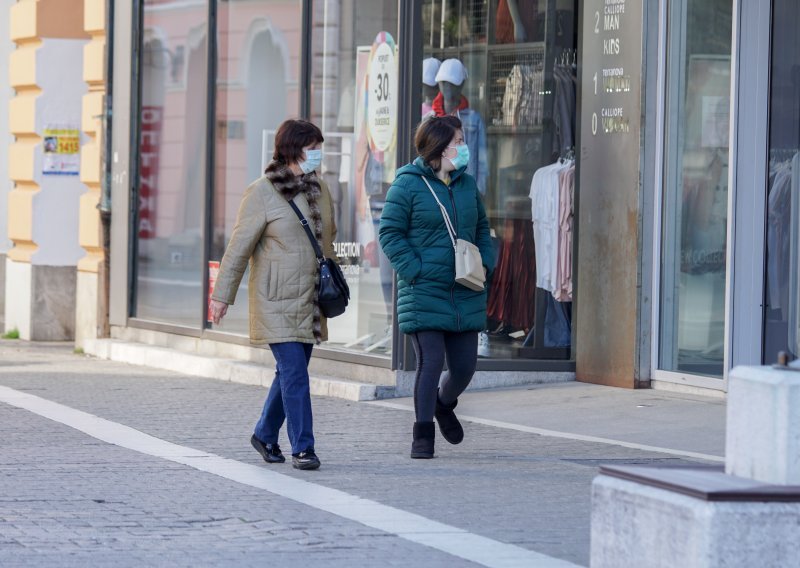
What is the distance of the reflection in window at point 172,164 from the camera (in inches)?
566

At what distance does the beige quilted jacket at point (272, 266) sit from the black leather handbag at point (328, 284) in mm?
30

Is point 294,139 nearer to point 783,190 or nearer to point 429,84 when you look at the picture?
point 429,84

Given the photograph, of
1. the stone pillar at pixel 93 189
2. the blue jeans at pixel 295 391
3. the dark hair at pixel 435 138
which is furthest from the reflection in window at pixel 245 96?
the blue jeans at pixel 295 391

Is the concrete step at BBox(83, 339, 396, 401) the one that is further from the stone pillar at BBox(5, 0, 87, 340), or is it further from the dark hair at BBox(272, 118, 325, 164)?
the dark hair at BBox(272, 118, 325, 164)

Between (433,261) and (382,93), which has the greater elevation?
(382,93)

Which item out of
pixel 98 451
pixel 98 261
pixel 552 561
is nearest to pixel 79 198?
pixel 98 261

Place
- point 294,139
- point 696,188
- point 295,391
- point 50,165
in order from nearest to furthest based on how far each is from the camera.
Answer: point 295,391 → point 294,139 → point 696,188 → point 50,165

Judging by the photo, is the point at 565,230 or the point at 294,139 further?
the point at 565,230

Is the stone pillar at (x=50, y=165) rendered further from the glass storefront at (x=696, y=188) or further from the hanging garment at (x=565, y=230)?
the glass storefront at (x=696, y=188)

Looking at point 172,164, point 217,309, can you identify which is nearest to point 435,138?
point 217,309

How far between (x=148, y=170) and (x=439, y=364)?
726 cm

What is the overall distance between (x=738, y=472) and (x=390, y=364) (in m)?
6.35

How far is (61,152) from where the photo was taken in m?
16.7

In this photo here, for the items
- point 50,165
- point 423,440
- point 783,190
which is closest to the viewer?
point 423,440
